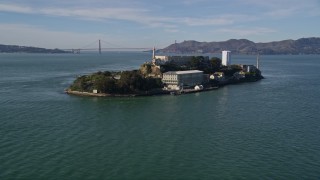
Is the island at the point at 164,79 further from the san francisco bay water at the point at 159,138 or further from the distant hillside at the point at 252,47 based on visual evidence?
the distant hillside at the point at 252,47

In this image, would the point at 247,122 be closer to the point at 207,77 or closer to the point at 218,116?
the point at 218,116

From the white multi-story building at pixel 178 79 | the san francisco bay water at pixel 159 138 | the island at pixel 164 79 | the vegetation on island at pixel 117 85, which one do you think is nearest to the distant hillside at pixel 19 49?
the island at pixel 164 79

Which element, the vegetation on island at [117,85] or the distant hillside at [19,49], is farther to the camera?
the distant hillside at [19,49]

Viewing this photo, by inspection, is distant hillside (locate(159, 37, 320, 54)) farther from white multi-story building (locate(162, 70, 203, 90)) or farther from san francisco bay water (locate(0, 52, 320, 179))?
san francisco bay water (locate(0, 52, 320, 179))

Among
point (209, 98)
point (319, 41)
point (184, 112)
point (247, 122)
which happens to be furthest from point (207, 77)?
point (319, 41)

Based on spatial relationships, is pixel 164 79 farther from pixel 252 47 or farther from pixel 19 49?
pixel 252 47

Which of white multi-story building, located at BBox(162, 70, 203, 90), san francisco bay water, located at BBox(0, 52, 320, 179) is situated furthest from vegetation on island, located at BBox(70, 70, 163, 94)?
white multi-story building, located at BBox(162, 70, 203, 90)
